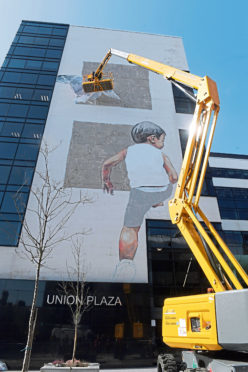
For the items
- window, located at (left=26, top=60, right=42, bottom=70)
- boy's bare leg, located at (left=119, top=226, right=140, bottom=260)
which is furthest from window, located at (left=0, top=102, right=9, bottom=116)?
boy's bare leg, located at (left=119, top=226, right=140, bottom=260)

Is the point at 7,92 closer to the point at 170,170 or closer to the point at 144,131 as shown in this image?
the point at 144,131

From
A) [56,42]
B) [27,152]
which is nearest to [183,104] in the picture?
[27,152]

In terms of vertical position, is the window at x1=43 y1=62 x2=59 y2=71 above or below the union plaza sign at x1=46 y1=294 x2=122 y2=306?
above

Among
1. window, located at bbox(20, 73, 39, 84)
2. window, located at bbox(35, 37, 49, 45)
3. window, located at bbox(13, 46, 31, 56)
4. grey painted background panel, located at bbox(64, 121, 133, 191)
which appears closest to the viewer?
grey painted background panel, located at bbox(64, 121, 133, 191)

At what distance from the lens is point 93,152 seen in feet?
69.3

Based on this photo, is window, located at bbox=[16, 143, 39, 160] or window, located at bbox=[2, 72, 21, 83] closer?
window, located at bbox=[16, 143, 39, 160]

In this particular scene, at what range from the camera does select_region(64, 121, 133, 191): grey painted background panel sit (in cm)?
1972

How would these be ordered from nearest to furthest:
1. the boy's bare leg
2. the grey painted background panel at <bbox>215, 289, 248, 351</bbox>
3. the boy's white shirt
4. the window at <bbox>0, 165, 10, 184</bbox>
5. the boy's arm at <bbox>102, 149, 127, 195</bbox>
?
the grey painted background panel at <bbox>215, 289, 248, 351</bbox> → the boy's bare leg → the window at <bbox>0, 165, 10, 184</bbox> → the boy's arm at <bbox>102, 149, 127, 195</bbox> → the boy's white shirt

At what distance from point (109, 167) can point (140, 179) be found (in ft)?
9.81

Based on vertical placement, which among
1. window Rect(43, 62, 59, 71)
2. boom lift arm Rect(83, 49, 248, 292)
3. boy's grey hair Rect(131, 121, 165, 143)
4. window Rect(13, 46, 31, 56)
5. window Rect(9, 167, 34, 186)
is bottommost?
boom lift arm Rect(83, 49, 248, 292)

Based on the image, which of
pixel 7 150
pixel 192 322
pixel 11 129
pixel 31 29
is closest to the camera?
pixel 192 322

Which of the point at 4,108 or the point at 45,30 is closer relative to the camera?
the point at 4,108

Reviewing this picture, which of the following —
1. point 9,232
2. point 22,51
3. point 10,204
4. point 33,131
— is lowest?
point 9,232

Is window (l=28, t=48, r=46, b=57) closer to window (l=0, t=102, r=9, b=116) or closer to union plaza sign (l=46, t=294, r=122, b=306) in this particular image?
window (l=0, t=102, r=9, b=116)
